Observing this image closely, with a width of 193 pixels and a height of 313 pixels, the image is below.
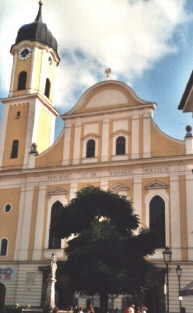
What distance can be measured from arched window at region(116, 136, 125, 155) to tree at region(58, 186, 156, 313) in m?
6.59

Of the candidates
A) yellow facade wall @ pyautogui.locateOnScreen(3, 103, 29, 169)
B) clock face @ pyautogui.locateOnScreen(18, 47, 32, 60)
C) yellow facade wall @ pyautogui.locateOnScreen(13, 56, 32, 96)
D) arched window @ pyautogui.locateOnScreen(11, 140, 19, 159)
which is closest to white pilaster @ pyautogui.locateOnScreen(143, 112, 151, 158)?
yellow facade wall @ pyautogui.locateOnScreen(3, 103, 29, 169)

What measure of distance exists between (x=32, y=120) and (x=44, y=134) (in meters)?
1.79

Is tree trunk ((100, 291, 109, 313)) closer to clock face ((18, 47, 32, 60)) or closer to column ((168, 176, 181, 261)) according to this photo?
column ((168, 176, 181, 261))

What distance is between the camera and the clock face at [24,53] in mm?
36594

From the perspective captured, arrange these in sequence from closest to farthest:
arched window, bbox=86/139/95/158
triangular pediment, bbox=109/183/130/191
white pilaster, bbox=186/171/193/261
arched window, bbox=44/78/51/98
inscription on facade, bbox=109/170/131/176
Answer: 1. white pilaster, bbox=186/171/193/261
2. triangular pediment, bbox=109/183/130/191
3. inscription on facade, bbox=109/170/131/176
4. arched window, bbox=86/139/95/158
5. arched window, bbox=44/78/51/98

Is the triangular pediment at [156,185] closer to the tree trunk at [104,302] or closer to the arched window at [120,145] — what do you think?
the arched window at [120,145]

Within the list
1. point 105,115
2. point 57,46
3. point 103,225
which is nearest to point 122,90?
point 105,115

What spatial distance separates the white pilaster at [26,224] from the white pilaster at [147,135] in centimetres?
870

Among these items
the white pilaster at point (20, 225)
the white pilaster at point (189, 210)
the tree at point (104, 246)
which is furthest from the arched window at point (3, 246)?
the white pilaster at point (189, 210)

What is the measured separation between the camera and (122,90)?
31516 millimetres

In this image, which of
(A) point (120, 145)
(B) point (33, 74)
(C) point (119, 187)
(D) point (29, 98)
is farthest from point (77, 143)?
(B) point (33, 74)

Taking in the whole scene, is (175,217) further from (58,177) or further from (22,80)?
(22,80)

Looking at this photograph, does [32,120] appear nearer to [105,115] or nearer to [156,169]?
[105,115]

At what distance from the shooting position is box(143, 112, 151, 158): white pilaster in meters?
29.0
